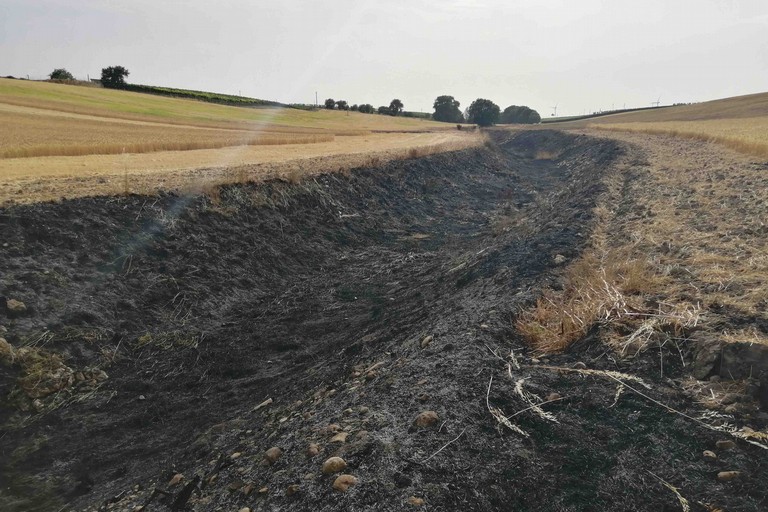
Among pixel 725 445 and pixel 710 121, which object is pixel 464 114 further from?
pixel 725 445

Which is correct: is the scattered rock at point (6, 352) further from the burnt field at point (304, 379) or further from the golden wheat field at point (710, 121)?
the golden wheat field at point (710, 121)

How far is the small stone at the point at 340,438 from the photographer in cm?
327

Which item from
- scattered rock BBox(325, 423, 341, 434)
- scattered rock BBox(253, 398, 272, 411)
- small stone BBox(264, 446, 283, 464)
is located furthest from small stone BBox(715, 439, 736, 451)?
scattered rock BBox(253, 398, 272, 411)

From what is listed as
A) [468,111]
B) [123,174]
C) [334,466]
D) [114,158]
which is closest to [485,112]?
[468,111]

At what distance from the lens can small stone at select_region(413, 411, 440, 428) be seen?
324cm

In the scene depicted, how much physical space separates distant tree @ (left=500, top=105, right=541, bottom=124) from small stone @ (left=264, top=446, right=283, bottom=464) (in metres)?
117

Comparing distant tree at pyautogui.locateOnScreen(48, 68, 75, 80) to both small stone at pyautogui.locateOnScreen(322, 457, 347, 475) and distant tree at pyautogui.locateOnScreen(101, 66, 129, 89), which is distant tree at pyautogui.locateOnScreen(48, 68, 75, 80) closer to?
distant tree at pyautogui.locateOnScreen(101, 66, 129, 89)

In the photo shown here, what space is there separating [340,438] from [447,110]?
11300 cm

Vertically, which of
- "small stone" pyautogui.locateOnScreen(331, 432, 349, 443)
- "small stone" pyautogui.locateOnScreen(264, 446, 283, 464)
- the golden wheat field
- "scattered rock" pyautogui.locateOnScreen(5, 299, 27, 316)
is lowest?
"small stone" pyautogui.locateOnScreen(264, 446, 283, 464)

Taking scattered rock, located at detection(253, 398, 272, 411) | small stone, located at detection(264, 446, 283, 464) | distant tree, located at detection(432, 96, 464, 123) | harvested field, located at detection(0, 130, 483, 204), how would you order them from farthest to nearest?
1. distant tree, located at detection(432, 96, 464, 123)
2. harvested field, located at detection(0, 130, 483, 204)
3. scattered rock, located at detection(253, 398, 272, 411)
4. small stone, located at detection(264, 446, 283, 464)

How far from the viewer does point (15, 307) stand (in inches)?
234

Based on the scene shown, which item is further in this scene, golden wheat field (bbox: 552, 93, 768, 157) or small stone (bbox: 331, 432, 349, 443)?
golden wheat field (bbox: 552, 93, 768, 157)

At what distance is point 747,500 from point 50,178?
1238cm

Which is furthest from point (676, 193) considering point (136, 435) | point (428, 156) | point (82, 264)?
point (428, 156)
